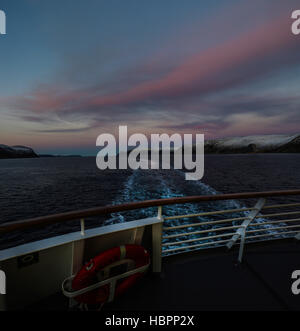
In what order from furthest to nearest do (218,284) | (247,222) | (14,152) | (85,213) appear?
1. (14,152)
2. (247,222)
3. (218,284)
4. (85,213)

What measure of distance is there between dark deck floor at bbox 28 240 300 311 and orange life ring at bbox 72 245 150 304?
101 millimetres

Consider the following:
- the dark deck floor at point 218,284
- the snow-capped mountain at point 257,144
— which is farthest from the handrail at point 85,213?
the snow-capped mountain at point 257,144

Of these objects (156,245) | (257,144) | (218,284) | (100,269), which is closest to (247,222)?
(218,284)

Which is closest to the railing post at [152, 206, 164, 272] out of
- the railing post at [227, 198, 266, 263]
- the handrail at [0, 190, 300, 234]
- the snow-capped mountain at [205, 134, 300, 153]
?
the handrail at [0, 190, 300, 234]

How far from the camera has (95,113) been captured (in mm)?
23703

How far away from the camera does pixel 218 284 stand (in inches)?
55.7

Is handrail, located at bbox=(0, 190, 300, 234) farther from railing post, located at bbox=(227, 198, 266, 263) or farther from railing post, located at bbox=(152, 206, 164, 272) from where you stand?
railing post, located at bbox=(152, 206, 164, 272)

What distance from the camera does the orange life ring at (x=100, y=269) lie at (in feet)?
3.67

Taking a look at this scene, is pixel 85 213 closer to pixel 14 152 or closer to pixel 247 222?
pixel 247 222

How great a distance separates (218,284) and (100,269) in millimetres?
954

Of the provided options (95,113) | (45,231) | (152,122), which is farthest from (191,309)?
(152,122)

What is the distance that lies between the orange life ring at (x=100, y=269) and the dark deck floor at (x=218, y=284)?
0.33 feet

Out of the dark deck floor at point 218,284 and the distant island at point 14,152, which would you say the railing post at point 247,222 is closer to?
the dark deck floor at point 218,284
